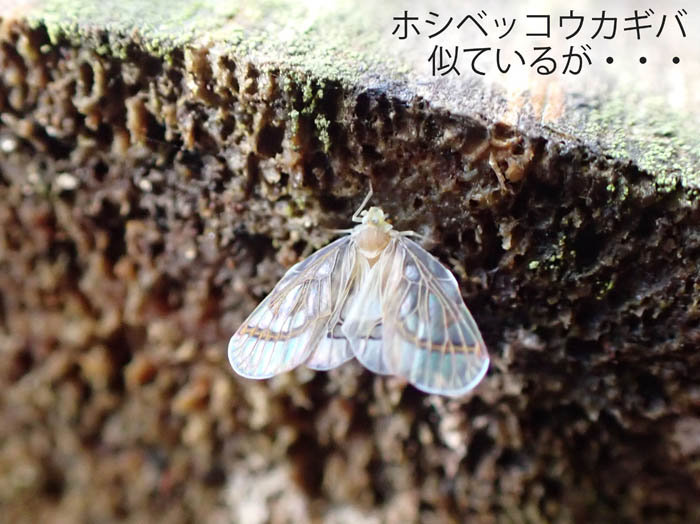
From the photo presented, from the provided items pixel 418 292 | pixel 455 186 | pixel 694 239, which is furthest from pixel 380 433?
pixel 694 239

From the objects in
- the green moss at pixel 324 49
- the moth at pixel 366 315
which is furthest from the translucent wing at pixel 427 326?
the green moss at pixel 324 49

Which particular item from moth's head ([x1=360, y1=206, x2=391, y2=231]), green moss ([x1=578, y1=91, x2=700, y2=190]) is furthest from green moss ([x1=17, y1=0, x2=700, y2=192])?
moth's head ([x1=360, y1=206, x2=391, y2=231])

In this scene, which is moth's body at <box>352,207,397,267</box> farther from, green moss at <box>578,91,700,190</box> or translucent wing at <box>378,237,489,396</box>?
green moss at <box>578,91,700,190</box>

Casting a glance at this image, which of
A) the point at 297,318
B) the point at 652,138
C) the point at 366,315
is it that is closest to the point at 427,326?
the point at 366,315

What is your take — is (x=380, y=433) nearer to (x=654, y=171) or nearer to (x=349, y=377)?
(x=349, y=377)

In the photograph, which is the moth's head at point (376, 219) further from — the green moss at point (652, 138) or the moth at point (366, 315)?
the green moss at point (652, 138)

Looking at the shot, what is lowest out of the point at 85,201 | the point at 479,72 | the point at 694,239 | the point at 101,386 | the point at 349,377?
the point at 101,386

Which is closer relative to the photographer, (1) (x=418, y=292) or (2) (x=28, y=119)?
(1) (x=418, y=292)

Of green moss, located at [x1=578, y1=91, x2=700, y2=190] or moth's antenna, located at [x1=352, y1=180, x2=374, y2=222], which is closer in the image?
green moss, located at [x1=578, y1=91, x2=700, y2=190]
